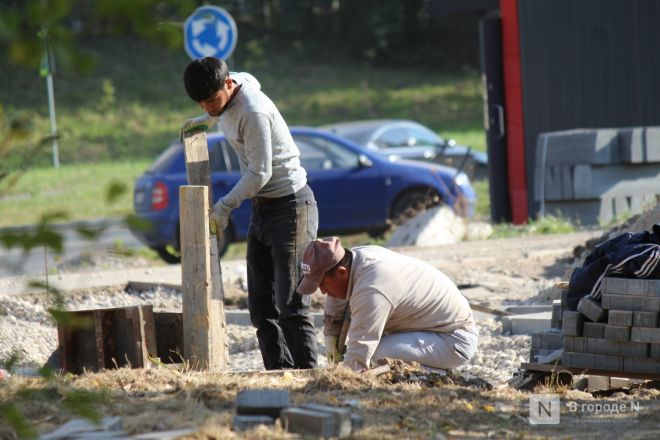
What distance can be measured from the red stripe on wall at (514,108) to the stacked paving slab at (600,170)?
1431mm

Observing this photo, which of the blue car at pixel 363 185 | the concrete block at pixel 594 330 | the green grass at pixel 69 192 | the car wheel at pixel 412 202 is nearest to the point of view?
the concrete block at pixel 594 330

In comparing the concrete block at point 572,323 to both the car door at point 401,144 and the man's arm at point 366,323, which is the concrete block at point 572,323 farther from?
the car door at point 401,144

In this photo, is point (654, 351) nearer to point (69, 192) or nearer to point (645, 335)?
point (645, 335)

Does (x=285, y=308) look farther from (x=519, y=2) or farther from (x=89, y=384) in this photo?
(x=519, y=2)

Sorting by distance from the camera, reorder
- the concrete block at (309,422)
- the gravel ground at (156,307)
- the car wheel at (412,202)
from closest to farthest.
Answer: the concrete block at (309,422), the gravel ground at (156,307), the car wheel at (412,202)

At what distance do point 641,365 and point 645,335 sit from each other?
0.57ft

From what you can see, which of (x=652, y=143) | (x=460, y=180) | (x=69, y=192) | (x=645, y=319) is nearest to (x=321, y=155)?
(x=460, y=180)

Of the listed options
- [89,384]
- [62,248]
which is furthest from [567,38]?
[62,248]

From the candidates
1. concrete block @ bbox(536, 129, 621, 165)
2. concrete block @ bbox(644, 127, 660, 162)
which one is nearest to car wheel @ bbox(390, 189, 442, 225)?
concrete block @ bbox(536, 129, 621, 165)

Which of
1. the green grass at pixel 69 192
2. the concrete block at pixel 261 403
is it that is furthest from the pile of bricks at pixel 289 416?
the green grass at pixel 69 192

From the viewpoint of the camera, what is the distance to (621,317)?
17.5 feet

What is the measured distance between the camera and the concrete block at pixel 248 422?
4094mm

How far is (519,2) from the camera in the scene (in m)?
14.4

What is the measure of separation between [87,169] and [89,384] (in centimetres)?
2232
